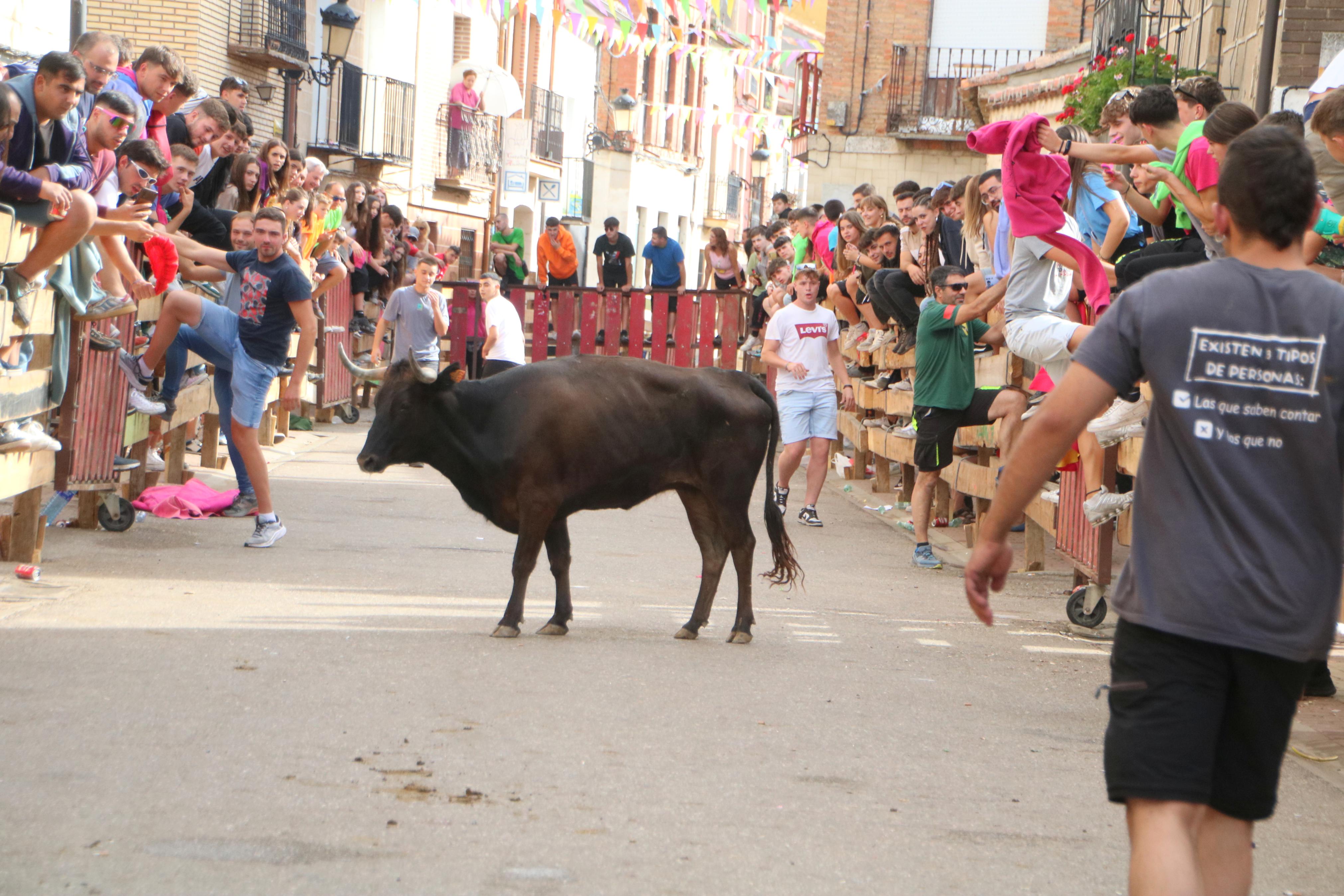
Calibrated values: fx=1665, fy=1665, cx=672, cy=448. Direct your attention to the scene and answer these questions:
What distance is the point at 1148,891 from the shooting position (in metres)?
3.29

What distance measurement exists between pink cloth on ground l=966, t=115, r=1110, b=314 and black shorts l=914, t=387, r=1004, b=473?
336 centimetres

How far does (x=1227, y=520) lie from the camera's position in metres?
3.39

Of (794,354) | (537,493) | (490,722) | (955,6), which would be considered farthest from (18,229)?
(955,6)

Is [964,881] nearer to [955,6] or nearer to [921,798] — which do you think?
[921,798]

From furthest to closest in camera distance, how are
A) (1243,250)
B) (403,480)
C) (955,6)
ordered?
1. (955,6)
2. (403,480)
3. (1243,250)

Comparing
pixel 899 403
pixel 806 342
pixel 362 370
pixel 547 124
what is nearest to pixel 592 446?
pixel 362 370

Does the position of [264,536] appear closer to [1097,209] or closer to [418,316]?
[1097,209]

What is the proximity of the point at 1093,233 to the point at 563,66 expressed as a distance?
39854mm

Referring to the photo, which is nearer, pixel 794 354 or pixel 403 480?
pixel 794 354

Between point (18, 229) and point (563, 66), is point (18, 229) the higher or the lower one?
the lower one

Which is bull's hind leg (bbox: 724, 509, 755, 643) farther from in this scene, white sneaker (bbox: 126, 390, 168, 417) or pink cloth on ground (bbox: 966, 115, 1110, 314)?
white sneaker (bbox: 126, 390, 168, 417)

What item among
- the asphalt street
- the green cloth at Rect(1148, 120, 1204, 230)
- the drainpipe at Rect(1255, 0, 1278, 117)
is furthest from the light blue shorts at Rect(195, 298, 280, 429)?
the drainpipe at Rect(1255, 0, 1278, 117)

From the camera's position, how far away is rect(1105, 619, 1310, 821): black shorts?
3379 mm

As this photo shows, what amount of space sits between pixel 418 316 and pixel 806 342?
6.33 m
